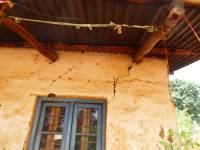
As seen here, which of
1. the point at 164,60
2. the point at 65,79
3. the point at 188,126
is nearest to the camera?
the point at 188,126

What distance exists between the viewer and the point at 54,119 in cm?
342

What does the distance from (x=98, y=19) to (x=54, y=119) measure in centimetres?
168

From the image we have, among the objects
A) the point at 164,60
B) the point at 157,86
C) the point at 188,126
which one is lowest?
the point at 188,126

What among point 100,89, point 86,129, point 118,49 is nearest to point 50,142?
point 86,129

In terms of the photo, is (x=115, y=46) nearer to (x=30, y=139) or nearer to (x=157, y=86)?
(x=157, y=86)

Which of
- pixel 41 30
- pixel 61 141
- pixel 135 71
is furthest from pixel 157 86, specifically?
pixel 41 30

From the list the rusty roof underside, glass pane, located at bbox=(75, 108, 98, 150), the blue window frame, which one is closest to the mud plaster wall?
the blue window frame

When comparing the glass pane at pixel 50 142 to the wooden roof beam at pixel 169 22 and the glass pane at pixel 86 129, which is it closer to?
the glass pane at pixel 86 129

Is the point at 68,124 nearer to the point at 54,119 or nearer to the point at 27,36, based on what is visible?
the point at 54,119

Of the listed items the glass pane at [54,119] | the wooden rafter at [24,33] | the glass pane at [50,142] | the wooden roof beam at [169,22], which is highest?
the wooden rafter at [24,33]

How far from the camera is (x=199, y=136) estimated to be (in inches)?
107

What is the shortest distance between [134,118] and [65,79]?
127 centimetres

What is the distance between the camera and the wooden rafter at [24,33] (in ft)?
8.30

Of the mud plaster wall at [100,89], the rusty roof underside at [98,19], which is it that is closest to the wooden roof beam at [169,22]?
the rusty roof underside at [98,19]
